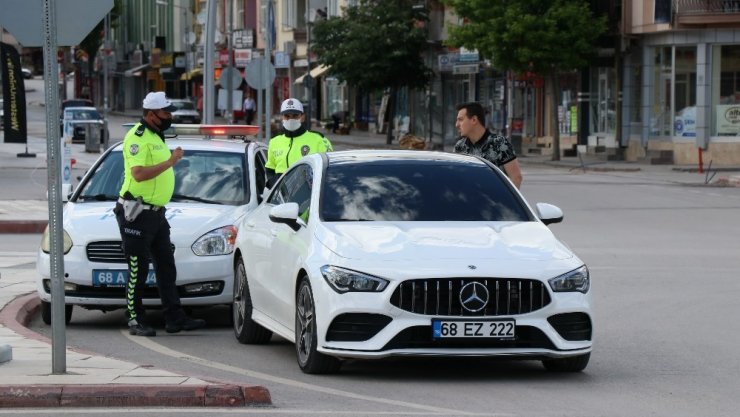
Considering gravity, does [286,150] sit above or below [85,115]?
above

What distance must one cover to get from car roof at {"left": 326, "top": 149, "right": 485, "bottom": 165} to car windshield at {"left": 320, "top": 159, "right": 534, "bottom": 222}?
6 cm

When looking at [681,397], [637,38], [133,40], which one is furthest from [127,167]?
[133,40]

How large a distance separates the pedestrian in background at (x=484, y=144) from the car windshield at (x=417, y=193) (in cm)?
204

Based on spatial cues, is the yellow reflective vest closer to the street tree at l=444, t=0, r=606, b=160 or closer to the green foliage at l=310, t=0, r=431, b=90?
the street tree at l=444, t=0, r=606, b=160

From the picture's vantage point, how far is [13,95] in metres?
43.7

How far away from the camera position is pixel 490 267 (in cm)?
981

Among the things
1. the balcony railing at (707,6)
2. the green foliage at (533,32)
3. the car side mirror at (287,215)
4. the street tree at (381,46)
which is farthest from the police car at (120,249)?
the street tree at (381,46)

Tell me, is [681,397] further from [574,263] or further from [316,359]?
[316,359]

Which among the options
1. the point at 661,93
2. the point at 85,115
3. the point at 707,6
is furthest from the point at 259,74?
the point at 85,115

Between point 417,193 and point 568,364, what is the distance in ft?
5.35

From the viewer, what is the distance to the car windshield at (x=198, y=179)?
14.1 meters

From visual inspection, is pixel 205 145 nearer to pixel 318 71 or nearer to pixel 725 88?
pixel 725 88

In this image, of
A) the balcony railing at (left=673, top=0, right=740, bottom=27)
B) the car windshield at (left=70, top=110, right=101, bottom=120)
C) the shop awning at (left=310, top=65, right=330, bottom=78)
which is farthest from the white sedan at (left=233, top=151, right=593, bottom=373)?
the shop awning at (left=310, top=65, right=330, bottom=78)

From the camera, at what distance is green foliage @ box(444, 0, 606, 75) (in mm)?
50438
